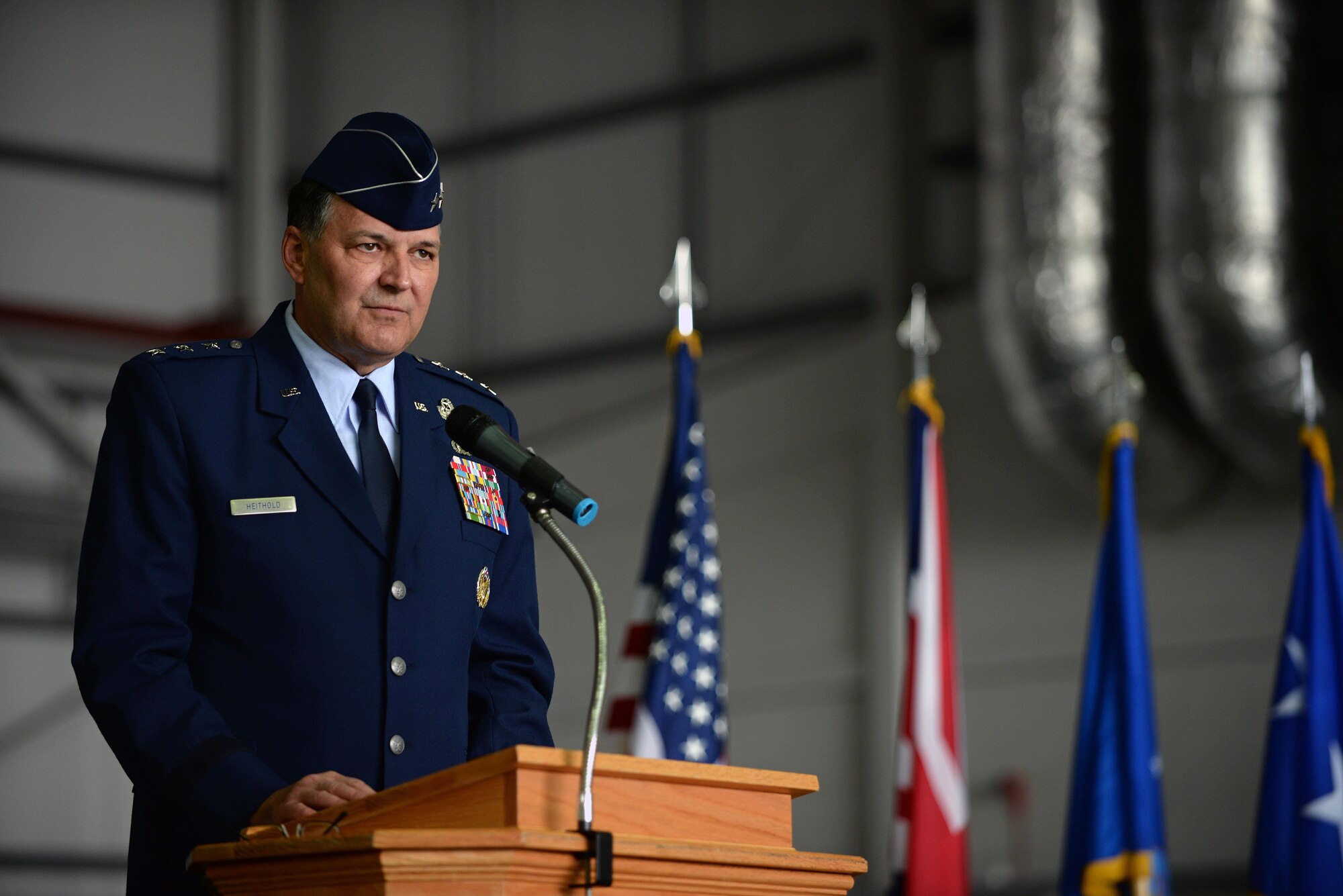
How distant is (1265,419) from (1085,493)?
1015 mm

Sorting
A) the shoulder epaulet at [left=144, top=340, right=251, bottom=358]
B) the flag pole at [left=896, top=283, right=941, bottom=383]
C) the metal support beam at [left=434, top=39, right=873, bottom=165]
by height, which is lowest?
the shoulder epaulet at [left=144, top=340, right=251, bottom=358]

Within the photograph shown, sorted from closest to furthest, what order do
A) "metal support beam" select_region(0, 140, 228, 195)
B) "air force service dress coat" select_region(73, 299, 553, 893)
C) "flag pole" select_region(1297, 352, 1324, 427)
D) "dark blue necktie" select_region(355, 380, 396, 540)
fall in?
"air force service dress coat" select_region(73, 299, 553, 893) < "dark blue necktie" select_region(355, 380, 396, 540) < "flag pole" select_region(1297, 352, 1324, 427) < "metal support beam" select_region(0, 140, 228, 195)

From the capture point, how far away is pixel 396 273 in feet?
A: 5.48

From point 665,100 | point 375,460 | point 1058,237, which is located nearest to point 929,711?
point 1058,237

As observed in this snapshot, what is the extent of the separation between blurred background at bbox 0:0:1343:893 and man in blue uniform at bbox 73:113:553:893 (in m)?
3.52

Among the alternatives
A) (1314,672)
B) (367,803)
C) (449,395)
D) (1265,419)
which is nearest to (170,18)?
(1265,419)

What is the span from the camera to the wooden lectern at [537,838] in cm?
122

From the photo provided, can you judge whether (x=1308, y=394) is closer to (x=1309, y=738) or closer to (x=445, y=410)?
(x=1309, y=738)

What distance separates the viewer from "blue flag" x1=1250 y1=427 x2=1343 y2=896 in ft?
13.2

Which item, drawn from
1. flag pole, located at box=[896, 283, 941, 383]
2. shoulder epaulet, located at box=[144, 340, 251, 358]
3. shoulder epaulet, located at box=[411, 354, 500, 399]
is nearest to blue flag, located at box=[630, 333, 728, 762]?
flag pole, located at box=[896, 283, 941, 383]

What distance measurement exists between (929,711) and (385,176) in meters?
3.31

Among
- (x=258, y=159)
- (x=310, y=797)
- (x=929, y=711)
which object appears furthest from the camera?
(x=258, y=159)

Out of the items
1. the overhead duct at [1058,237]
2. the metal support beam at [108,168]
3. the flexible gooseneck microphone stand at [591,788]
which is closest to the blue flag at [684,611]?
the overhead duct at [1058,237]

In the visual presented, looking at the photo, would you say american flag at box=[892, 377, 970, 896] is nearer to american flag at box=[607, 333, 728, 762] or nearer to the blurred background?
american flag at box=[607, 333, 728, 762]
